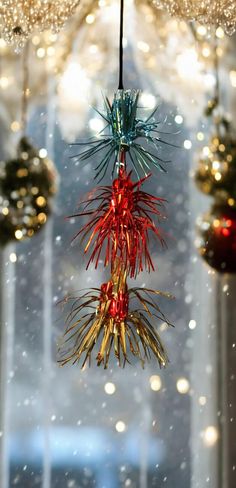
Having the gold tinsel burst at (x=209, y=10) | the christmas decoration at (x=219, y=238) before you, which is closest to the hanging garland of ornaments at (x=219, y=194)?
the christmas decoration at (x=219, y=238)

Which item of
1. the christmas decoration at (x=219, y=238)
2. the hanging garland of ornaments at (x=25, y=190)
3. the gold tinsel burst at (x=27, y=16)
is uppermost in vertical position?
the gold tinsel burst at (x=27, y=16)

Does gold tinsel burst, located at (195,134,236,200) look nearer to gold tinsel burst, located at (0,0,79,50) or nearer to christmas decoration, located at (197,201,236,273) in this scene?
christmas decoration, located at (197,201,236,273)

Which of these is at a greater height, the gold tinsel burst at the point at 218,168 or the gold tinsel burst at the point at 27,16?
the gold tinsel burst at the point at 27,16

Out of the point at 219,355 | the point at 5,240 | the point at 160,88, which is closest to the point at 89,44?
the point at 160,88

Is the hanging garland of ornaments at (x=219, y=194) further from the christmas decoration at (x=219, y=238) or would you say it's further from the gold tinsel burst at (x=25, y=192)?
the gold tinsel burst at (x=25, y=192)

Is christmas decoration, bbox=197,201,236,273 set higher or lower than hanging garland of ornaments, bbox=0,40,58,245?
lower

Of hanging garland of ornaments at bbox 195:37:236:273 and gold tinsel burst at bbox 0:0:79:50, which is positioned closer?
gold tinsel burst at bbox 0:0:79:50

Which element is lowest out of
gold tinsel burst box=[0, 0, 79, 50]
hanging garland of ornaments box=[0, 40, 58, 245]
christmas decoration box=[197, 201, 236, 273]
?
christmas decoration box=[197, 201, 236, 273]

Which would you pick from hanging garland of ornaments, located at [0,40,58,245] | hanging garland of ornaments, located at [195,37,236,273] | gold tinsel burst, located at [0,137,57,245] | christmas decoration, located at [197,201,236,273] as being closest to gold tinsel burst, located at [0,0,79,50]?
hanging garland of ornaments, located at [0,40,58,245]
